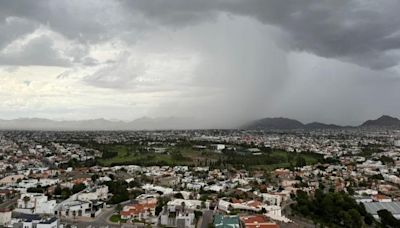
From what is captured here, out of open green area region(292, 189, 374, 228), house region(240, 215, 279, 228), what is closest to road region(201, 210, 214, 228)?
house region(240, 215, 279, 228)

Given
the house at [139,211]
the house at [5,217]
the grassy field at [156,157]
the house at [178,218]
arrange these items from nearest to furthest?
the house at [178,218] < the house at [5,217] < the house at [139,211] < the grassy field at [156,157]

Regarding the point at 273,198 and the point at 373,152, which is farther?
the point at 373,152

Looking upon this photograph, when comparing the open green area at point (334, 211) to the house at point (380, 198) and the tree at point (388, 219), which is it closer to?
the tree at point (388, 219)

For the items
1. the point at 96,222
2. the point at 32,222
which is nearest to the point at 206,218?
the point at 96,222

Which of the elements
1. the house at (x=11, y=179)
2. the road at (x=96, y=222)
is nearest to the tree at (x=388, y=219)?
the road at (x=96, y=222)

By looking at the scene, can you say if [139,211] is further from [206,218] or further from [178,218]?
[206,218]

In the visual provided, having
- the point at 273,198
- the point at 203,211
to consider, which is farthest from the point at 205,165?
the point at 203,211

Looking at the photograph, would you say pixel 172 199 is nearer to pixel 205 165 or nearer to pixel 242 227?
pixel 242 227
